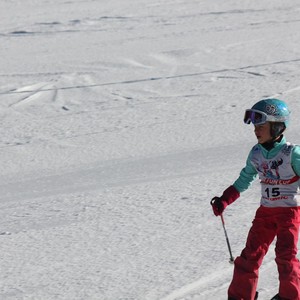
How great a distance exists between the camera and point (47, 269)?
562cm

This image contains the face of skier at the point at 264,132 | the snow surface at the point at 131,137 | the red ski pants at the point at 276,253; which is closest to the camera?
the red ski pants at the point at 276,253

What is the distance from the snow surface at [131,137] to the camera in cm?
558

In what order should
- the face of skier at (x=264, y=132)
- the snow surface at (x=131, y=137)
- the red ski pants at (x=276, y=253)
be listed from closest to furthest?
1. the red ski pants at (x=276, y=253)
2. the face of skier at (x=264, y=132)
3. the snow surface at (x=131, y=137)

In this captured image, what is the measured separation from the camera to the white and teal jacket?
15.2 ft

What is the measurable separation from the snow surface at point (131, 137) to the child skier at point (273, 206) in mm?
395

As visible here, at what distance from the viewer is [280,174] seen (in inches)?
184

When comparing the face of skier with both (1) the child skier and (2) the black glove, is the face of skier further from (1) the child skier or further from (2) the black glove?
(2) the black glove

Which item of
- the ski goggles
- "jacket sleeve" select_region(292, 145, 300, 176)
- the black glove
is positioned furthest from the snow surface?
the ski goggles

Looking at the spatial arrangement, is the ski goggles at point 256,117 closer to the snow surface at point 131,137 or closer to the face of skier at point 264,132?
the face of skier at point 264,132

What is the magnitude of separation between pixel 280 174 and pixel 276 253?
0.43 m

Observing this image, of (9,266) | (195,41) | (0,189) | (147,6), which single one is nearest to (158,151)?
(0,189)

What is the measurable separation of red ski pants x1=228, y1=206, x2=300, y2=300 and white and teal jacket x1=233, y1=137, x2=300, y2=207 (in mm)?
49

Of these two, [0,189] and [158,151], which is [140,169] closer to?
[158,151]

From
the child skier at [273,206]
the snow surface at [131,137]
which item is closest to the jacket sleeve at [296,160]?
the child skier at [273,206]
